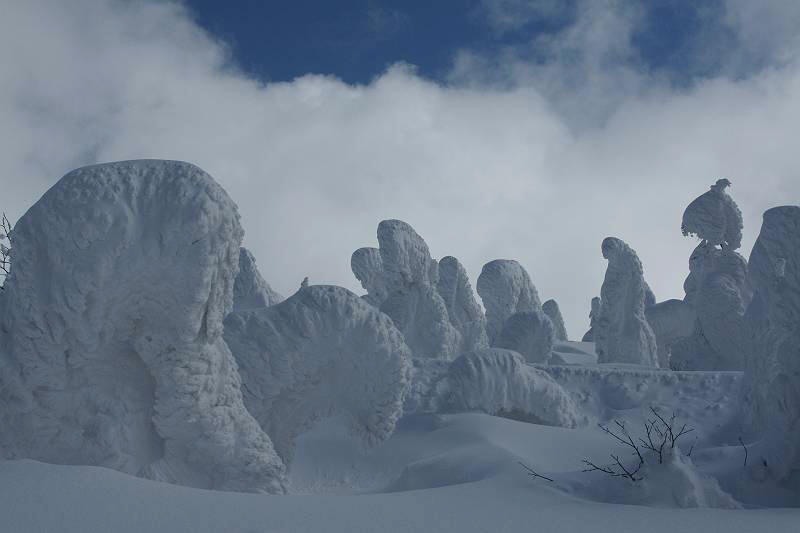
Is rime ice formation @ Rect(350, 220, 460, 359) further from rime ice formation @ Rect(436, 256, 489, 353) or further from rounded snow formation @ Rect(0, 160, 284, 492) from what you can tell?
rounded snow formation @ Rect(0, 160, 284, 492)

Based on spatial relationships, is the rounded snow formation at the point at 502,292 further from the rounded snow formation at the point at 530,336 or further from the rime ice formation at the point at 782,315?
the rime ice formation at the point at 782,315

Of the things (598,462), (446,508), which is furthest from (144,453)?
(598,462)

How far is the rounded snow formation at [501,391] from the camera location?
827 centimetres

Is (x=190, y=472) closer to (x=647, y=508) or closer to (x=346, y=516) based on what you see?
(x=346, y=516)

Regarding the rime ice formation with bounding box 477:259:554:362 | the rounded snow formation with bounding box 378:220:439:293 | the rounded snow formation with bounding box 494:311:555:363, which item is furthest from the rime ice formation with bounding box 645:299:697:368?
the rounded snow formation with bounding box 378:220:439:293

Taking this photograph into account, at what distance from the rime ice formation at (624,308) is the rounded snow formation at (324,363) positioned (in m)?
8.67

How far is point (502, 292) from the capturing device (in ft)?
55.3

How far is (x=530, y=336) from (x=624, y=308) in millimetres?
2041

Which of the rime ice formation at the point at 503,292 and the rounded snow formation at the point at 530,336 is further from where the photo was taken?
the rime ice formation at the point at 503,292

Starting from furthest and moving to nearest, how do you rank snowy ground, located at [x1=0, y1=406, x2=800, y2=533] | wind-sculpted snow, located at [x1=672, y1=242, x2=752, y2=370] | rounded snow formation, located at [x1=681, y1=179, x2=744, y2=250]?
1. rounded snow formation, located at [x1=681, y1=179, x2=744, y2=250]
2. wind-sculpted snow, located at [x1=672, y1=242, x2=752, y2=370]
3. snowy ground, located at [x1=0, y1=406, x2=800, y2=533]

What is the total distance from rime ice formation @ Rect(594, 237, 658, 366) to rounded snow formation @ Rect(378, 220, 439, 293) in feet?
10.9

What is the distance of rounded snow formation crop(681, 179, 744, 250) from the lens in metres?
12.5

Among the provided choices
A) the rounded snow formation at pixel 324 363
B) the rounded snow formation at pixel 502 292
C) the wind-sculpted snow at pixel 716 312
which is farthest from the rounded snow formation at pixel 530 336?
the rounded snow formation at pixel 324 363

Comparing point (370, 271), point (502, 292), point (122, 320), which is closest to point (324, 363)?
point (122, 320)
